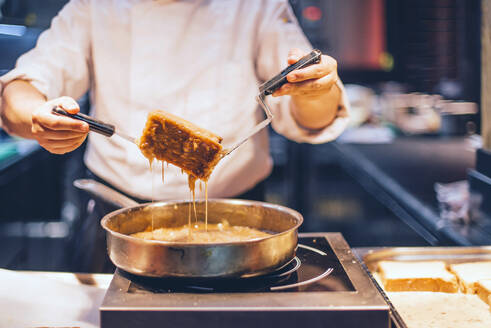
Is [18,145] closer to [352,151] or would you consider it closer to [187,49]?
[187,49]

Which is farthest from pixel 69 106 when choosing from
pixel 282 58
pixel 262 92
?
pixel 282 58

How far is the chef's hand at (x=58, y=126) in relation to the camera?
1129 mm

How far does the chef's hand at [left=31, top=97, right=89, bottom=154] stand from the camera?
1.13 metres

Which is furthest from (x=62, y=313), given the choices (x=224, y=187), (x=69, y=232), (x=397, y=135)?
(x=397, y=135)

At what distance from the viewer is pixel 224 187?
1996 millimetres

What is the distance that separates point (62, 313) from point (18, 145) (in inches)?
106

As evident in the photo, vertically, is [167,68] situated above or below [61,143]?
above

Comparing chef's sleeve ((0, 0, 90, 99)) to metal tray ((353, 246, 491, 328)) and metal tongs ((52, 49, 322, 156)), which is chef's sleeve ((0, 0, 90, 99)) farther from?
metal tray ((353, 246, 491, 328))

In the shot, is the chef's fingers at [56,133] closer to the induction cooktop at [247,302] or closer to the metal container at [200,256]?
the metal container at [200,256]

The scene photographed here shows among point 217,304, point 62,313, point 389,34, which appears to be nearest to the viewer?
point 217,304

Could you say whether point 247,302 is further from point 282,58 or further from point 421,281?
point 282,58

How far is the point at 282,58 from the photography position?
1895 millimetres

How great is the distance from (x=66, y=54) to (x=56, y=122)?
85cm

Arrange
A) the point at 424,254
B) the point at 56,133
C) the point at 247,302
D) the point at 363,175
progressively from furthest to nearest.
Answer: the point at 363,175, the point at 424,254, the point at 56,133, the point at 247,302
